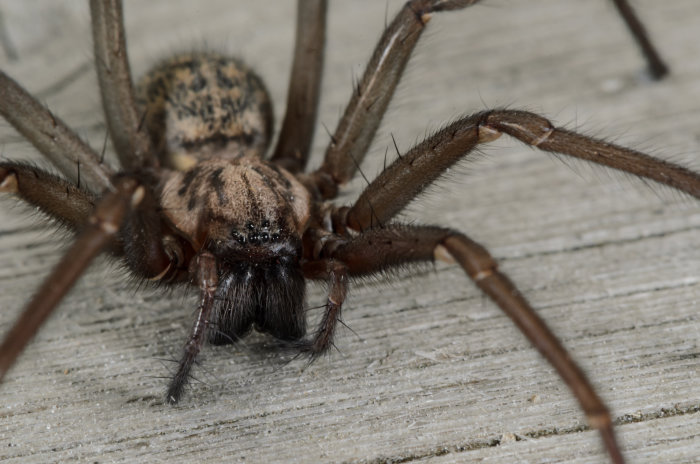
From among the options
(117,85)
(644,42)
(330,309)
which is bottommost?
(644,42)

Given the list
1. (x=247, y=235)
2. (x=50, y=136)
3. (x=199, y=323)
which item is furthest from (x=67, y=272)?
(x=50, y=136)

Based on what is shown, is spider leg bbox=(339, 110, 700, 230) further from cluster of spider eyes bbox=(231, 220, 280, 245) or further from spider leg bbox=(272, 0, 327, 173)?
spider leg bbox=(272, 0, 327, 173)

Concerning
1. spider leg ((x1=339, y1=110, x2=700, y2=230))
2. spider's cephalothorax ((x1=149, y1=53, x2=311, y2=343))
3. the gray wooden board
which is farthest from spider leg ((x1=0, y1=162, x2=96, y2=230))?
spider leg ((x1=339, y1=110, x2=700, y2=230))

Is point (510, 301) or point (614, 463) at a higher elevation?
point (510, 301)

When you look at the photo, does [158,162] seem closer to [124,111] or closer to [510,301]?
[124,111]

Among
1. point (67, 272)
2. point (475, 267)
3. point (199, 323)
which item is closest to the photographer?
point (67, 272)

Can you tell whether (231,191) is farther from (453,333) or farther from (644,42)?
(644,42)

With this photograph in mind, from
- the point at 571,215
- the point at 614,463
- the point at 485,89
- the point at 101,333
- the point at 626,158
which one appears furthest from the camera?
the point at 485,89

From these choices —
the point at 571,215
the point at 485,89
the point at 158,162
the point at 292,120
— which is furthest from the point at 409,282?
the point at 485,89
